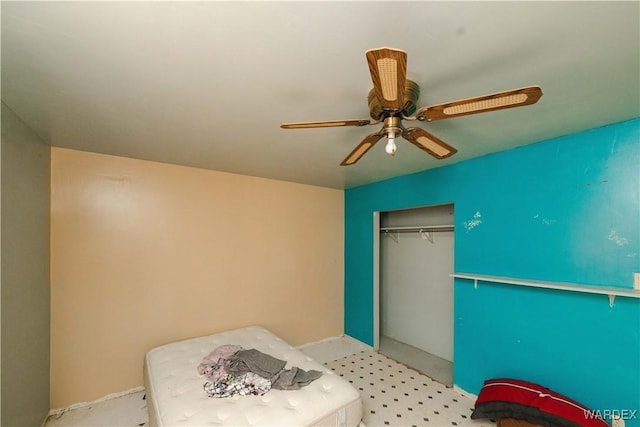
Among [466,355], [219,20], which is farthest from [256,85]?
[466,355]

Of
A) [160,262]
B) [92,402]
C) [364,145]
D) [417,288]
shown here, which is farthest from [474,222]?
[92,402]

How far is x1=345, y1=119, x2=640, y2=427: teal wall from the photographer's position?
1742 millimetres

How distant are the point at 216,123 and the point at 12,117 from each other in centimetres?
127

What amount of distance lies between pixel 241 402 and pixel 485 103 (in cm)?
219

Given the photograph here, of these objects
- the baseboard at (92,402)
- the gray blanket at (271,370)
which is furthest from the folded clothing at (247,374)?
the baseboard at (92,402)

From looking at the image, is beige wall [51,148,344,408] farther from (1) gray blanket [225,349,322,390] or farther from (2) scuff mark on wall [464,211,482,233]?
(2) scuff mark on wall [464,211,482,233]

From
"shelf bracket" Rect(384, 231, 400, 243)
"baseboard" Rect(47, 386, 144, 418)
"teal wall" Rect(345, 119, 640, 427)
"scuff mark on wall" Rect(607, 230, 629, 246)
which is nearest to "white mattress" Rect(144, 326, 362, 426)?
"baseboard" Rect(47, 386, 144, 418)

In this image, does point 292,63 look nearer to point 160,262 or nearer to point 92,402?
point 160,262

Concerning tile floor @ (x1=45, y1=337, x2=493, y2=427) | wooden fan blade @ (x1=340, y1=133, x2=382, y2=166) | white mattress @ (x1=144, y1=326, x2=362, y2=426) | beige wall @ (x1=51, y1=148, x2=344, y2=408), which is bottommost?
tile floor @ (x1=45, y1=337, x2=493, y2=427)

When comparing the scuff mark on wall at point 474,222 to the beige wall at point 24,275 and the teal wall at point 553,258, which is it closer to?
the teal wall at point 553,258

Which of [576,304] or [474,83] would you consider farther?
[576,304]

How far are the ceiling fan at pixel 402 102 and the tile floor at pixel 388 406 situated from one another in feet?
7.46

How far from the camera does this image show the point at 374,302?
3664mm

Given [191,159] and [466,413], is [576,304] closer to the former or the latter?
[466,413]
